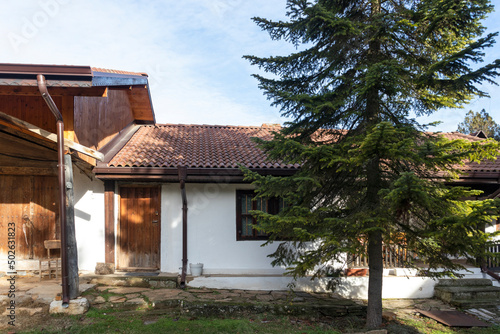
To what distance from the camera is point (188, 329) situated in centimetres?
542

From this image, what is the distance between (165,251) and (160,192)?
4.77ft

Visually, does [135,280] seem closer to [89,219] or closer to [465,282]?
[89,219]

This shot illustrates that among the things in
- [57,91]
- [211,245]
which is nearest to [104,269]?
[211,245]

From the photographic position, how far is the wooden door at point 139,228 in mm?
8180

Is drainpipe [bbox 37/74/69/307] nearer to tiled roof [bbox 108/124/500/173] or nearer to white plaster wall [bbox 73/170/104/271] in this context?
tiled roof [bbox 108/124/500/173]

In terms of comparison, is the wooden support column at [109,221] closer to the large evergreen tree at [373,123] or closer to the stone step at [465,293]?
the large evergreen tree at [373,123]

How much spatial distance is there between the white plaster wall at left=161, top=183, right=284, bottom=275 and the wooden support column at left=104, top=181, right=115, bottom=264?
115cm

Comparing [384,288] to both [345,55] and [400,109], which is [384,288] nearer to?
[400,109]

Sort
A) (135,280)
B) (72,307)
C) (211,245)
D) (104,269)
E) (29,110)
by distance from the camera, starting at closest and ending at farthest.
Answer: (72,307) < (29,110) < (135,280) < (104,269) < (211,245)

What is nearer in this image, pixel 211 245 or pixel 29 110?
pixel 29 110

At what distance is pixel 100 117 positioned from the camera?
835 cm

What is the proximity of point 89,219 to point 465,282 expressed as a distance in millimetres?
9514

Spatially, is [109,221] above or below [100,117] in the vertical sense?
below

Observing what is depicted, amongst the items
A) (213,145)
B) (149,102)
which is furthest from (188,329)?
(149,102)
